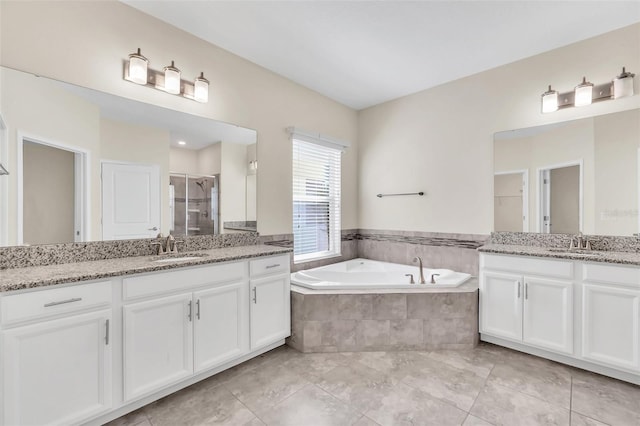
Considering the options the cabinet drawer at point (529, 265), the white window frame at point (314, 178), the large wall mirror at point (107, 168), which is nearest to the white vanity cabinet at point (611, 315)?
the cabinet drawer at point (529, 265)

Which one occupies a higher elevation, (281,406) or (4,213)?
(4,213)

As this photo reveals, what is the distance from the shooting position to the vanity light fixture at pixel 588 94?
2291 mm

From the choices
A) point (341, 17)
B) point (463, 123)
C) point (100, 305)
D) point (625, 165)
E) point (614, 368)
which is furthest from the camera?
point (463, 123)

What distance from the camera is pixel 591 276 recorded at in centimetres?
209

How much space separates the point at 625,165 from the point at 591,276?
1.00 meters

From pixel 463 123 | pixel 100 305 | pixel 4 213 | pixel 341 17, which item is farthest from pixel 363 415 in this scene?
pixel 463 123

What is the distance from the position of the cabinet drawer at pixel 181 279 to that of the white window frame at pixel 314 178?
46.9 inches

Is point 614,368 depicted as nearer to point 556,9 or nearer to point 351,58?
point 556,9

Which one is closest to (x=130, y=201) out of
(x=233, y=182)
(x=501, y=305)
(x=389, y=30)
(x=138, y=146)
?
(x=138, y=146)

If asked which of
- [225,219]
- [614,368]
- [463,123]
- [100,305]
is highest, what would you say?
[463,123]

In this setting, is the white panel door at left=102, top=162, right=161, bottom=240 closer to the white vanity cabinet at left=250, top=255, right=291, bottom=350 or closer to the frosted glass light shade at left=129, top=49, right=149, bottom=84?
the frosted glass light shade at left=129, top=49, right=149, bottom=84

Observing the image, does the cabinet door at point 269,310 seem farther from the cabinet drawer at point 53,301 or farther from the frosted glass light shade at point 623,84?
the frosted glass light shade at point 623,84

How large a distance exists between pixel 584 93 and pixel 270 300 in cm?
312

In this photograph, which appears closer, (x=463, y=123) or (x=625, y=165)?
(x=625, y=165)
